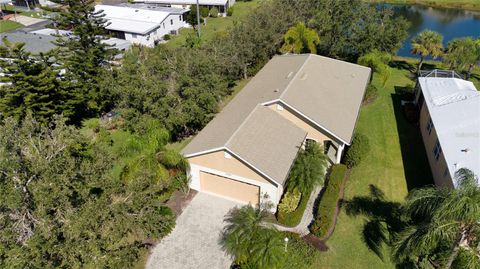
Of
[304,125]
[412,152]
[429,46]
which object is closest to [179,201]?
[304,125]

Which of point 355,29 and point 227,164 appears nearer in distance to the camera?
point 227,164

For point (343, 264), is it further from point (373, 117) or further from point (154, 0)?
point (154, 0)

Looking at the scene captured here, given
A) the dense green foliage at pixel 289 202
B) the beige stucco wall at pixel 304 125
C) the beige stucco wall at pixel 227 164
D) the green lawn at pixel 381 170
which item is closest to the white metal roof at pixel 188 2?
the green lawn at pixel 381 170

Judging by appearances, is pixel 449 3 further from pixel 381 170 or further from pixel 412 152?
pixel 381 170

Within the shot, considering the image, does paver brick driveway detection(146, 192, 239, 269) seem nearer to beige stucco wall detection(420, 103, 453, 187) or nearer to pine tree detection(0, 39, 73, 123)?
beige stucco wall detection(420, 103, 453, 187)

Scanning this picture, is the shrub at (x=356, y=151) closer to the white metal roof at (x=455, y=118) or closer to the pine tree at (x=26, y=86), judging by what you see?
the white metal roof at (x=455, y=118)

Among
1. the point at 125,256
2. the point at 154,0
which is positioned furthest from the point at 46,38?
the point at 125,256

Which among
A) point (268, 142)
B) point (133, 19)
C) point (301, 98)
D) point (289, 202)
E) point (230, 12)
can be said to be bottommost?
point (230, 12)

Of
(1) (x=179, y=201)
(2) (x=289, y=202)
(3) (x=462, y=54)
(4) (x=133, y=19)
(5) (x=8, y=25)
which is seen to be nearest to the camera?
(2) (x=289, y=202)
